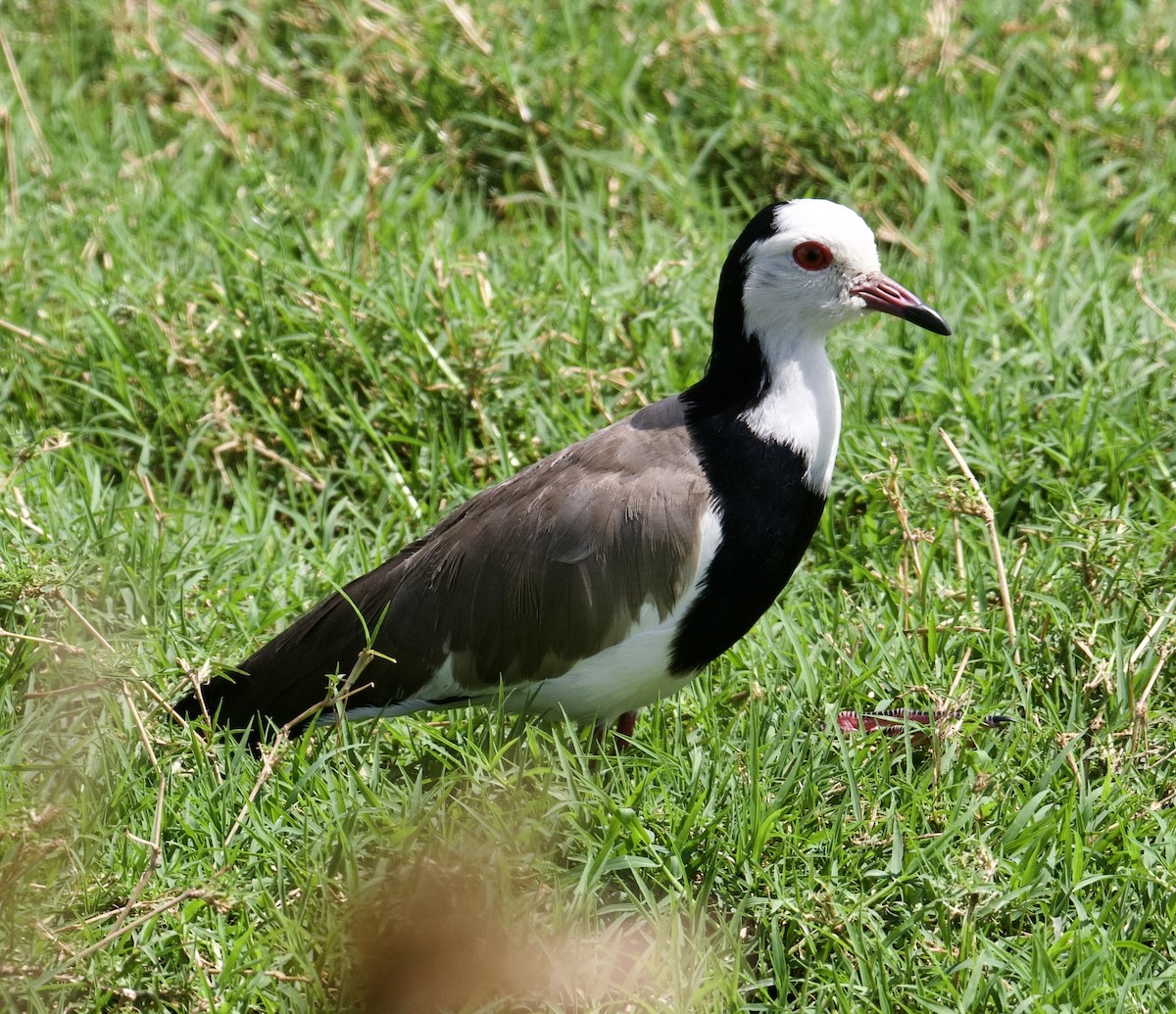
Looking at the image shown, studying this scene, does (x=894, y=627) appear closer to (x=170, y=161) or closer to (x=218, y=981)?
(x=218, y=981)

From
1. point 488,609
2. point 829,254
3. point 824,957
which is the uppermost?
point 829,254

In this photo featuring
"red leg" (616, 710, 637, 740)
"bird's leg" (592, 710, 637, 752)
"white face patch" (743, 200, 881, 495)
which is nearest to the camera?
"white face patch" (743, 200, 881, 495)

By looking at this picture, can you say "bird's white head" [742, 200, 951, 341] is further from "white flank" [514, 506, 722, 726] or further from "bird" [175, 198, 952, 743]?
"white flank" [514, 506, 722, 726]

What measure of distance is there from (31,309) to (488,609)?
235cm

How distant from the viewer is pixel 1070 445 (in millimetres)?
4793

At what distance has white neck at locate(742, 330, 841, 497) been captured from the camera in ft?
12.6

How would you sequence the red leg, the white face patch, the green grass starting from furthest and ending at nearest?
the red leg → the white face patch → the green grass

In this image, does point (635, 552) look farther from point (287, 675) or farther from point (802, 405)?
point (287, 675)

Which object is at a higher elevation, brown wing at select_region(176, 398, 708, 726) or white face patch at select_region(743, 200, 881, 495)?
white face patch at select_region(743, 200, 881, 495)

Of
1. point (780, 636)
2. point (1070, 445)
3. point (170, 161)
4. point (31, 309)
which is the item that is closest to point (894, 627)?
point (780, 636)

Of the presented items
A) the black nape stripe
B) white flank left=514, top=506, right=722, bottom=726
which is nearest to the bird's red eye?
the black nape stripe

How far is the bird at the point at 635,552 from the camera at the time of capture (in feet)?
12.4

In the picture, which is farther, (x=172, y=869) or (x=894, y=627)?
(x=894, y=627)

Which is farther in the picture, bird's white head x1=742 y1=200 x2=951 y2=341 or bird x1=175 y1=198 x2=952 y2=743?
bird's white head x1=742 y1=200 x2=951 y2=341
